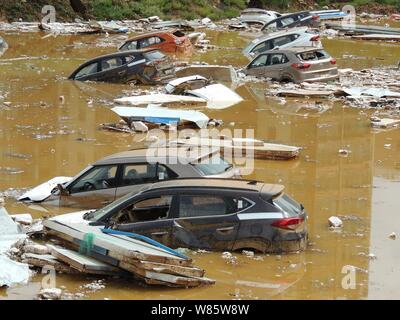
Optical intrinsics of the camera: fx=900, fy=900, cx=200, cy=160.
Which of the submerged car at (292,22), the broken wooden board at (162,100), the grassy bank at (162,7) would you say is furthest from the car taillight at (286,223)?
the grassy bank at (162,7)

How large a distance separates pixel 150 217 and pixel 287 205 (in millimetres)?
2073

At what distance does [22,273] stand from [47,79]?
1925 centimetres

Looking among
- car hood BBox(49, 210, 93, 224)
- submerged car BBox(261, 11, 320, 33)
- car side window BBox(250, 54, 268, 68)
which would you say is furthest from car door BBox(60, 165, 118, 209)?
submerged car BBox(261, 11, 320, 33)

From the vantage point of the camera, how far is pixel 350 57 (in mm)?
38125

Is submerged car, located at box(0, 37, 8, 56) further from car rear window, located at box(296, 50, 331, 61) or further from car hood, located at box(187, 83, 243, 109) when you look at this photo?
car rear window, located at box(296, 50, 331, 61)

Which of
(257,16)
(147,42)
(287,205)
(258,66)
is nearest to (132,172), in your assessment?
(287,205)

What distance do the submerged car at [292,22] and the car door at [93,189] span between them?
30.3 meters

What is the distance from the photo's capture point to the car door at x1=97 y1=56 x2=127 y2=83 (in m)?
29.6

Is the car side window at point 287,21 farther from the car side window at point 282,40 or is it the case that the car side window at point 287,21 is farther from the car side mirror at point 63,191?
the car side mirror at point 63,191

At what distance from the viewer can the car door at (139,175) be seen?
600 inches

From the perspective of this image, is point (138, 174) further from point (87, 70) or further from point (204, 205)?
point (87, 70)

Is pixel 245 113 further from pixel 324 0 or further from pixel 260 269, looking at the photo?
pixel 324 0

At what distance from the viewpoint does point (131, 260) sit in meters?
11.8

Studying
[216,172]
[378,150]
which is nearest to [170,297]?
[216,172]
